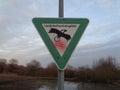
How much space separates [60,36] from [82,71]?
8704 cm

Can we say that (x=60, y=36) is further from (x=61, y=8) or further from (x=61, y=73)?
(x=61, y=73)

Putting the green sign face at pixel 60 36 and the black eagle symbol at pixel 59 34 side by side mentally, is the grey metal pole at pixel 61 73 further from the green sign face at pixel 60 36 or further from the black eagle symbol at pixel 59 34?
the black eagle symbol at pixel 59 34

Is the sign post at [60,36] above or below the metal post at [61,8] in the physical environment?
below

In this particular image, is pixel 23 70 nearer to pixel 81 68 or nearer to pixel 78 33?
pixel 81 68

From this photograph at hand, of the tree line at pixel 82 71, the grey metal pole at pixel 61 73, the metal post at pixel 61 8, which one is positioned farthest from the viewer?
the tree line at pixel 82 71

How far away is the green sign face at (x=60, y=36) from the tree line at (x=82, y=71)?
69681mm

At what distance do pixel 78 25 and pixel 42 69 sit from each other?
11061cm

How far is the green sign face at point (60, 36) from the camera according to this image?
4.19 m

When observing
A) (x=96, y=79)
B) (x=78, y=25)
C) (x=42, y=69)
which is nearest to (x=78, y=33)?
(x=78, y=25)

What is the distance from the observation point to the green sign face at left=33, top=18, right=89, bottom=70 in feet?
13.8

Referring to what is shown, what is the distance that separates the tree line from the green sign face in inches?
2743

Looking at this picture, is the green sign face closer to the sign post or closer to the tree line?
the sign post

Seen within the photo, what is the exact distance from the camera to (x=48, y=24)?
4.22 meters

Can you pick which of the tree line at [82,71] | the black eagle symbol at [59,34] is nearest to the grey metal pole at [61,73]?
the black eagle symbol at [59,34]
